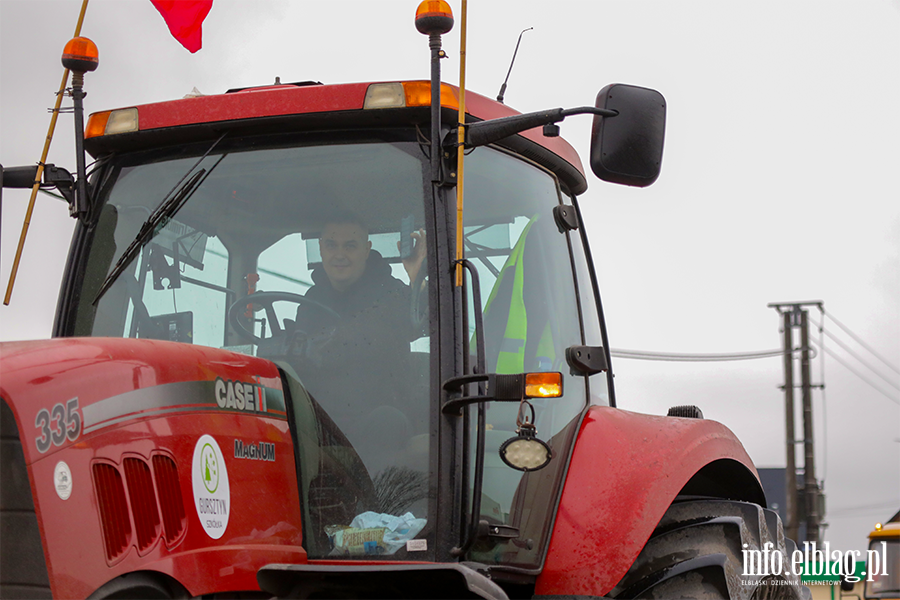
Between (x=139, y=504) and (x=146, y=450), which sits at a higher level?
(x=146, y=450)

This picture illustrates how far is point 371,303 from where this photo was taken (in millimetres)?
3191

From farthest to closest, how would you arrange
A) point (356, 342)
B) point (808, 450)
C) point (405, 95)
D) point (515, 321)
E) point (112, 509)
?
point (808, 450), point (515, 321), point (405, 95), point (356, 342), point (112, 509)

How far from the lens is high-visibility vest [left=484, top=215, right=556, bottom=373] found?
3.39 m

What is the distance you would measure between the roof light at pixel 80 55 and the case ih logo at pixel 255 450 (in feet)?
4.86

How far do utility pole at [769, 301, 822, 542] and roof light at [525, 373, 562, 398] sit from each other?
2210 centimetres

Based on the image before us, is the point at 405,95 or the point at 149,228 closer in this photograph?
the point at 405,95

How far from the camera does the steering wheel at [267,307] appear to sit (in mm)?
3182

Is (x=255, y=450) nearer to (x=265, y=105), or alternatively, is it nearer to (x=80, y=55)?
(x=265, y=105)

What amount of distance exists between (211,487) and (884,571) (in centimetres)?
1223

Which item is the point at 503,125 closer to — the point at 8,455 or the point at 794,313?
the point at 8,455

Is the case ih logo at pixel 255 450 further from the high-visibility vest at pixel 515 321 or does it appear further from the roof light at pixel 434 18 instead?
the roof light at pixel 434 18

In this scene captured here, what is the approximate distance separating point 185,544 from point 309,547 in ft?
1.63

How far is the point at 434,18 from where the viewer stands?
10.5ft

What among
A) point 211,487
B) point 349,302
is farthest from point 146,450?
point 349,302
